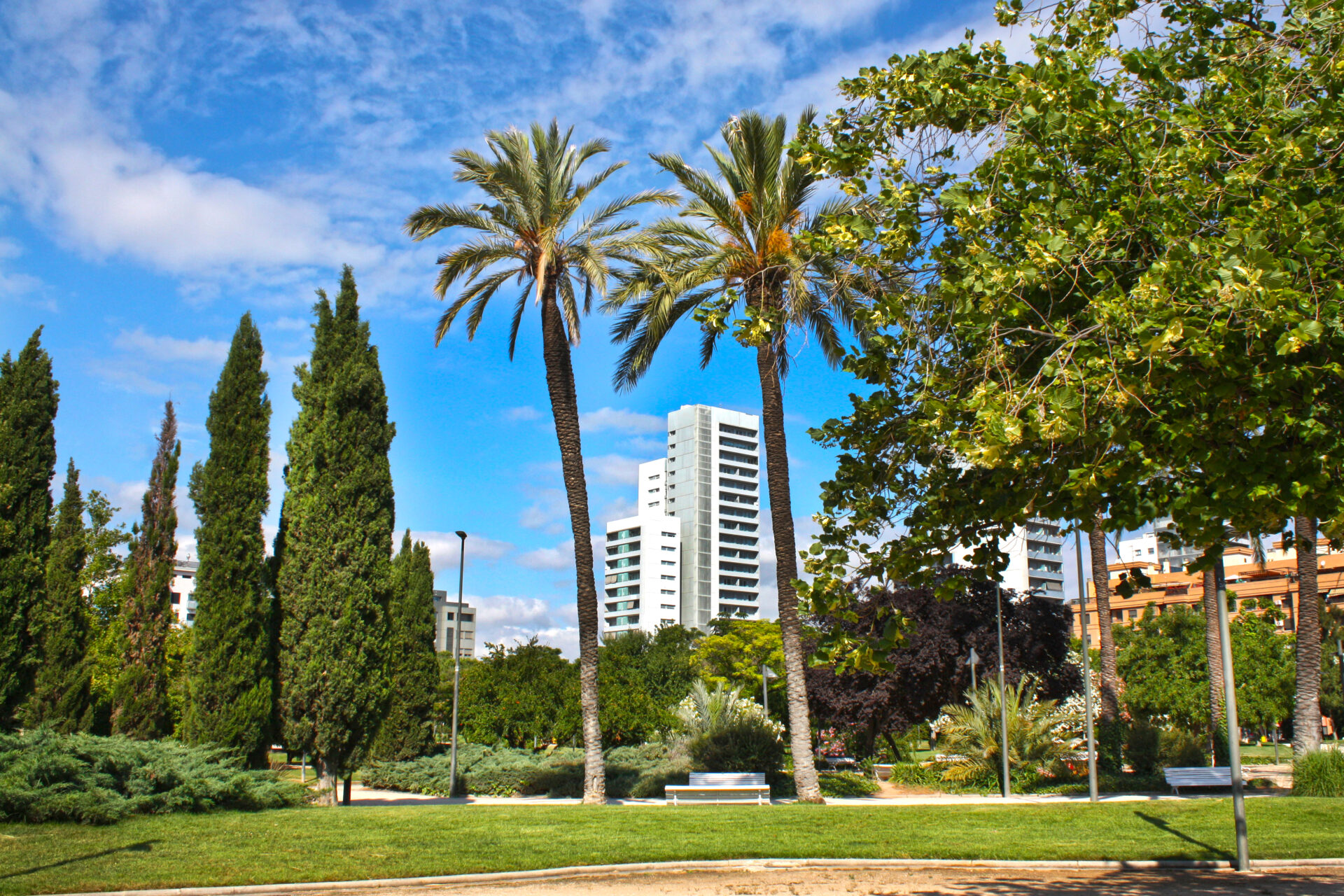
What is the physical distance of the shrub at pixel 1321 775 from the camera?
56.1ft

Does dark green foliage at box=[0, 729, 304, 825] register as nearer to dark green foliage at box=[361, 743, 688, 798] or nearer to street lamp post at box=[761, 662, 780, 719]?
dark green foliage at box=[361, 743, 688, 798]

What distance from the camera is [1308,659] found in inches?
819

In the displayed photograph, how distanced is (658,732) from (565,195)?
20.0 meters

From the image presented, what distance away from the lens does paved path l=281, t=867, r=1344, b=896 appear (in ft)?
30.8

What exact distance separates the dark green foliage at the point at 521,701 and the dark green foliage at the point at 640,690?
1.18 meters

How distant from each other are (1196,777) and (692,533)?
10741cm

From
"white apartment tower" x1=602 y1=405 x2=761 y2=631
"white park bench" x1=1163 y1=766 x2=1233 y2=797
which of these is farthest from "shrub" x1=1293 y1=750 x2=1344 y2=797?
"white apartment tower" x1=602 y1=405 x2=761 y2=631

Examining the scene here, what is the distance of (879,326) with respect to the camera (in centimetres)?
589

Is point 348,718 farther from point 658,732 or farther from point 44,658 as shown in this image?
point 658,732

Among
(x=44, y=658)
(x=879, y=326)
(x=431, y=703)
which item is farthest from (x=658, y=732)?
(x=879, y=326)

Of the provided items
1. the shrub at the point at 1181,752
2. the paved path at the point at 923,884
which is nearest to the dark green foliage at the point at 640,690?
the shrub at the point at 1181,752


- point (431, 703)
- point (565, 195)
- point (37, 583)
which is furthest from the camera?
point (431, 703)

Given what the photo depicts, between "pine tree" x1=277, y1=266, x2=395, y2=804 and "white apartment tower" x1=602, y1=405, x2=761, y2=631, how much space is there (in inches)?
4164

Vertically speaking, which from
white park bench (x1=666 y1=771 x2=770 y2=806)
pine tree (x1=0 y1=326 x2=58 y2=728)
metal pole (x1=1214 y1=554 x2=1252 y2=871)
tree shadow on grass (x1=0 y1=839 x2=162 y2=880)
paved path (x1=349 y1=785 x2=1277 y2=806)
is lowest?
paved path (x1=349 y1=785 x2=1277 y2=806)
